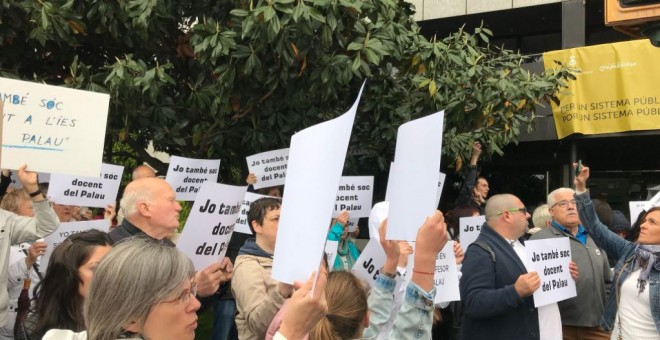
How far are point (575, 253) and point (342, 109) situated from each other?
2629 millimetres

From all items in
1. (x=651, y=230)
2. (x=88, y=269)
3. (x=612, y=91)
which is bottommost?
(x=88, y=269)

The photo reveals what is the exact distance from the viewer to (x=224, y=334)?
538 cm

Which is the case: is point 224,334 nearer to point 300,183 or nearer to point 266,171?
point 266,171

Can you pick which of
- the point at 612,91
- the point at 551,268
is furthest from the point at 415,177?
the point at 612,91

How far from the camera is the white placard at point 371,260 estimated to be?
454cm

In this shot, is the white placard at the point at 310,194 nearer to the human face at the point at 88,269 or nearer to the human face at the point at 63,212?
the human face at the point at 88,269

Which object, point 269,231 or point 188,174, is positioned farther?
point 188,174

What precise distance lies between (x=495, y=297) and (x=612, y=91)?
7292 mm

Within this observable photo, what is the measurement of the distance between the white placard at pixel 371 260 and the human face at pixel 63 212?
2.68m

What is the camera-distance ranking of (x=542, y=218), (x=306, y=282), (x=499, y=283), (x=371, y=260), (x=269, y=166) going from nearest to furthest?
(x=306, y=282)
(x=371, y=260)
(x=499, y=283)
(x=269, y=166)
(x=542, y=218)

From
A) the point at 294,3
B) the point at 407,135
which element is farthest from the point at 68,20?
the point at 407,135

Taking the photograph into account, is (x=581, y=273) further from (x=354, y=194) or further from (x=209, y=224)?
(x=209, y=224)

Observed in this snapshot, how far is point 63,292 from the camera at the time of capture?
310 cm

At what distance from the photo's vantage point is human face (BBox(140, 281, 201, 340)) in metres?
1.99
